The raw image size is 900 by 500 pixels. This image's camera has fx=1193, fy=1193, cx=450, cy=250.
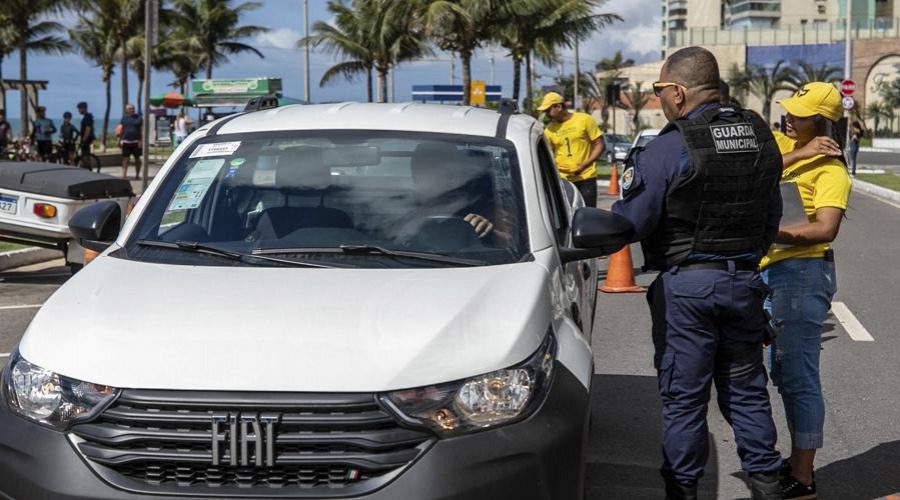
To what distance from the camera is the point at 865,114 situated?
93.4 metres

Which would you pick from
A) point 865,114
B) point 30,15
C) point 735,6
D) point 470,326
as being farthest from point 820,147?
point 735,6

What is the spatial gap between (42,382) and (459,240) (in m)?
1.57

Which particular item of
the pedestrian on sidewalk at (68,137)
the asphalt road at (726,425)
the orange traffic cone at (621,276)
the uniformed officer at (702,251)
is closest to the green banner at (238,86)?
the pedestrian on sidewalk at (68,137)

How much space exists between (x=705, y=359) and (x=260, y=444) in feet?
5.79

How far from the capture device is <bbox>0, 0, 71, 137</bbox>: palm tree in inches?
1857

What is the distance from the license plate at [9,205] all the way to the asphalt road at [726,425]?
5.30 metres

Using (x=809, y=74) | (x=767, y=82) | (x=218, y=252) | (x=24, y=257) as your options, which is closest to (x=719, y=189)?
(x=218, y=252)

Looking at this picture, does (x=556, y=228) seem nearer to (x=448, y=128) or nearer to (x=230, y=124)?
(x=448, y=128)

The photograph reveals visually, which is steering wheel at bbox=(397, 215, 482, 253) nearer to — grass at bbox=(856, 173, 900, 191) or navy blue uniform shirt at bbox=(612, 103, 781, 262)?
navy blue uniform shirt at bbox=(612, 103, 781, 262)

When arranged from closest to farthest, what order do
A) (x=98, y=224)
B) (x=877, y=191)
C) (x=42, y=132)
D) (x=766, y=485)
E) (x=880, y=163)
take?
(x=766, y=485), (x=98, y=224), (x=42, y=132), (x=877, y=191), (x=880, y=163)

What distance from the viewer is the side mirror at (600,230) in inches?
167

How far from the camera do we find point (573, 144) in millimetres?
A: 10719

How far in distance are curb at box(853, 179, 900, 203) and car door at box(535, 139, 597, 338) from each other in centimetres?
2057

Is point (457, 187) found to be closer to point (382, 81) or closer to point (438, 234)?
point (438, 234)
